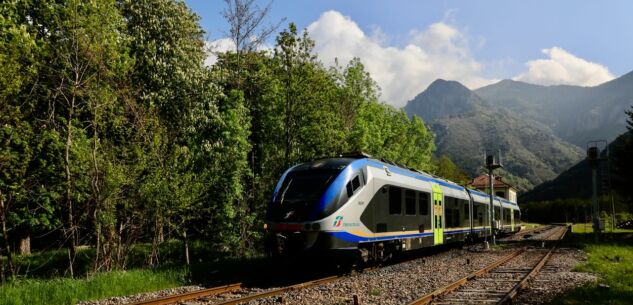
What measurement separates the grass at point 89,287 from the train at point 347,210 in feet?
9.97

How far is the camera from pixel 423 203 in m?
19.5

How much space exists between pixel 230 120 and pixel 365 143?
11.1 metres

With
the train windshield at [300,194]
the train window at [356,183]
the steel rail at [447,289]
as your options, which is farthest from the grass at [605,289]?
the train windshield at [300,194]

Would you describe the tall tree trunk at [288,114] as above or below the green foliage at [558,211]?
above

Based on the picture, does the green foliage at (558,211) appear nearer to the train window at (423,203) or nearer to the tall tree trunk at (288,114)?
the tall tree trunk at (288,114)

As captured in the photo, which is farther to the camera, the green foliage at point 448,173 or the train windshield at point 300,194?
the green foliage at point 448,173

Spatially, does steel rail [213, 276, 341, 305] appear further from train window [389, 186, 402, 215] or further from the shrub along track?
train window [389, 186, 402, 215]

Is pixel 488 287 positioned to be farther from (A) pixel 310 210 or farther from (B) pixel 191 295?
(B) pixel 191 295

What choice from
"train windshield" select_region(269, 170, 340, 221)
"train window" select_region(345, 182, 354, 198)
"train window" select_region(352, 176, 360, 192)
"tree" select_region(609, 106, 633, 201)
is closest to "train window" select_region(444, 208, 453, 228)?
"train window" select_region(352, 176, 360, 192)

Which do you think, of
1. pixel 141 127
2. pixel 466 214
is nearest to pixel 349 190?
pixel 141 127

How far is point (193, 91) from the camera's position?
23.3 metres

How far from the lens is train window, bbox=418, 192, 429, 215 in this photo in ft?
62.6

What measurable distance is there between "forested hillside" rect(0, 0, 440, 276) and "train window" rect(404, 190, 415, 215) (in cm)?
787

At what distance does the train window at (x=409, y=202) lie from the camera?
691 inches
